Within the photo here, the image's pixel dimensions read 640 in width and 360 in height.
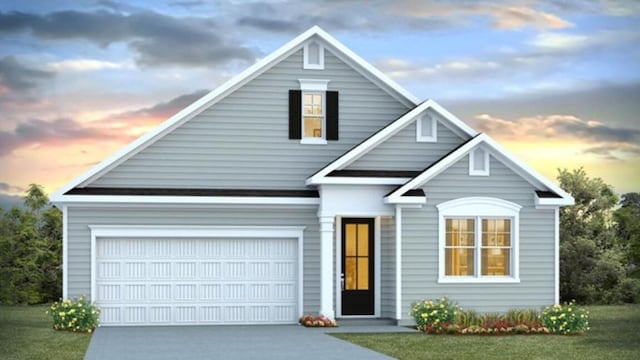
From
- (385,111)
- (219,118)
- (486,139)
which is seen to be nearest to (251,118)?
(219,118)

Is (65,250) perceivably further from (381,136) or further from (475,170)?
(475,170)

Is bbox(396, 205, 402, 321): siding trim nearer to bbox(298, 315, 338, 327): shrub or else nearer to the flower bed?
the flower bed

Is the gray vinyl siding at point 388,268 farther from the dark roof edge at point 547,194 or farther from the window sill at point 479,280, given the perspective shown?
the dark roof edge at point 547,194

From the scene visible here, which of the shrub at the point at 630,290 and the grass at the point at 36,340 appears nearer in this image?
the grass at the point at 36,340

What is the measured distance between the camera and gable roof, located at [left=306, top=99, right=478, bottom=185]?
27328 millimetres

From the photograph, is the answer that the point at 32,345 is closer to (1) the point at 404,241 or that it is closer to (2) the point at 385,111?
(1) the point at 404,241

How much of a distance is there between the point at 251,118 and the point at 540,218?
24.4ft

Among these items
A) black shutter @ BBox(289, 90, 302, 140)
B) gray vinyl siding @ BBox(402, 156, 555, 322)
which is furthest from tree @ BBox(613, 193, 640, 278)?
black shutter @ BBox(289, 90, 302, 140)

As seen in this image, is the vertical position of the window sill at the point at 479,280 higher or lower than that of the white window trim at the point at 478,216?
lower

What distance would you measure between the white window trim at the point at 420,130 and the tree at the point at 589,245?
1502cm

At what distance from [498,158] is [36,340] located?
1138cm

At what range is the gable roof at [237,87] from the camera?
1081 inches

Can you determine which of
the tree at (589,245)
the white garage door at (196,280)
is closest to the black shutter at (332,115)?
the white garage door at (196,280)

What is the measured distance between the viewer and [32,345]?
76.5 feet
